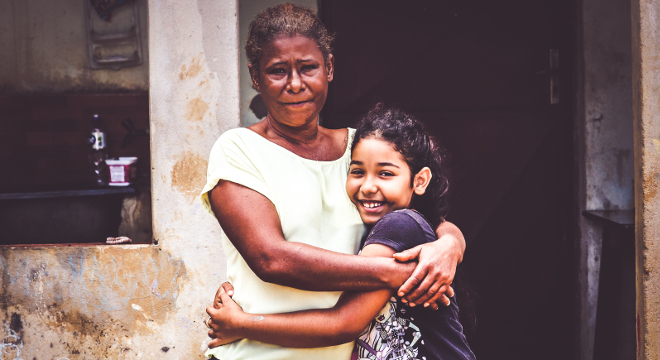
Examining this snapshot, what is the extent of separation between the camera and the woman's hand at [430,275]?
1.37 m

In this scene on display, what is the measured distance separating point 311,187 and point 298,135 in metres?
0.27

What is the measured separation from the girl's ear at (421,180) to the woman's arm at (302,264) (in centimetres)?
32

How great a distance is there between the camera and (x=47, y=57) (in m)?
3.85

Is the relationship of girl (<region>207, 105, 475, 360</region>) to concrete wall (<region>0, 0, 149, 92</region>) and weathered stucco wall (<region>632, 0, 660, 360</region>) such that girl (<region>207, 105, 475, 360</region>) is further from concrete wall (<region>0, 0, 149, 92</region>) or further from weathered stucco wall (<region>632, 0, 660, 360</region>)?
concrete wall (<region>0, 0, 149, 92</region>)

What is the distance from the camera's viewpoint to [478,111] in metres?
3.30

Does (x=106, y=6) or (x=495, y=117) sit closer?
(x=495, y=117)

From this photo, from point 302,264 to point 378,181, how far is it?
379 mm

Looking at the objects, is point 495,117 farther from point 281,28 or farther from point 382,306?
point 382,306

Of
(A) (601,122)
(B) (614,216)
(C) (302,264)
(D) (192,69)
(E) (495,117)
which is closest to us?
(C) (302,264)

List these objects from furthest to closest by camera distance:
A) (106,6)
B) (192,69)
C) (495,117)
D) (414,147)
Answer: (106,6)
(495,117)
(192,69)
(414,147)

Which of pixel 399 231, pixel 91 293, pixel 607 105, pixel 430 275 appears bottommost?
pixel 91 293

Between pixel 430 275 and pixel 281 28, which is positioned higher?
pixel 281 28

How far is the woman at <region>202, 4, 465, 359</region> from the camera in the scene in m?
1.37

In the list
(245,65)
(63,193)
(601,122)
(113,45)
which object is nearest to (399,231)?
(245,65)
